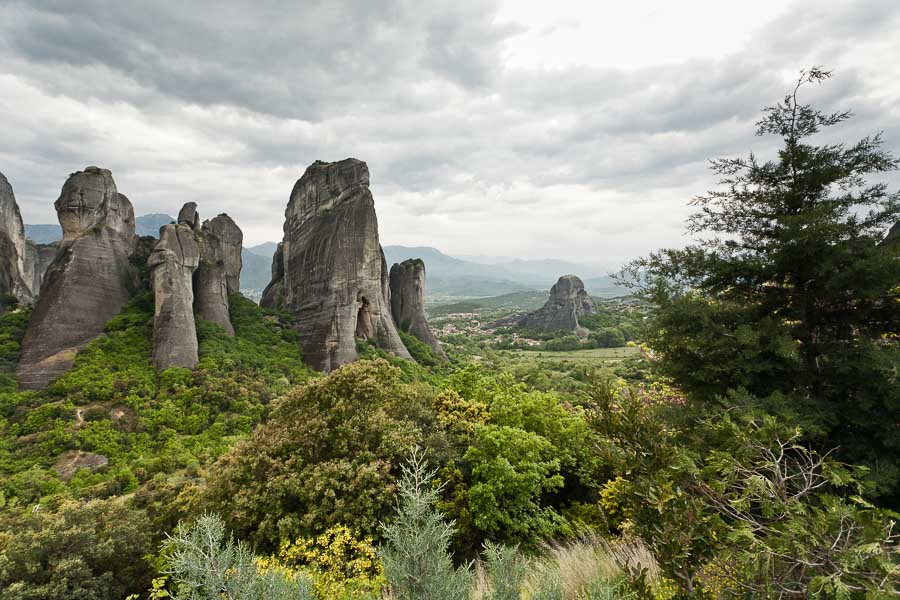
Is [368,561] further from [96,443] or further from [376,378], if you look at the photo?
[96,443]

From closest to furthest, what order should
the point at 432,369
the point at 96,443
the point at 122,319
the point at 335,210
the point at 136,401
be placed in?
the point at 96,443 < the point at 136,401 < the point at 122,319 < the point at 335,210 < the point at 432,369

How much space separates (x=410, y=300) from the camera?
44.4 meters

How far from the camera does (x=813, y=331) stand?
7.61 metres

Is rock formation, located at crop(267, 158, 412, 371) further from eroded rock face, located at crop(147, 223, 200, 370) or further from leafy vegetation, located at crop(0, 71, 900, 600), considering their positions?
leafy vegetation, located at crop(0, 71, 900, 600)

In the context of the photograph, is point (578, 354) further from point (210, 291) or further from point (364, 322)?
point (210, 291)

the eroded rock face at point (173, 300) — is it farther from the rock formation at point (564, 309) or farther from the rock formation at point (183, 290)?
the rock formation at point (564, 309)

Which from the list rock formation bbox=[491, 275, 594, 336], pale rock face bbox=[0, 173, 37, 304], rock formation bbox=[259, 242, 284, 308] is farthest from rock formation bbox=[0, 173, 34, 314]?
rock formation bbox=[491, 275, 594, 336]

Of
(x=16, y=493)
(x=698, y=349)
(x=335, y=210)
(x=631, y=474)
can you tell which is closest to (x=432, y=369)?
(x=335, y=210)

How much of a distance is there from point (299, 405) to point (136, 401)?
13599 mm

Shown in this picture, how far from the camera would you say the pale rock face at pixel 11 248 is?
27.8m

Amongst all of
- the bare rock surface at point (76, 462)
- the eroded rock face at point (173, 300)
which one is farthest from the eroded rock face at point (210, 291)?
the bare rock surface at point (76, 462)

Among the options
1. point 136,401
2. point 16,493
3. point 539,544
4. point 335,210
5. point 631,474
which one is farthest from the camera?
point 335,210

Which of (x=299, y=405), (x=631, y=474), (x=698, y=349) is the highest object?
(x=698, y=349)

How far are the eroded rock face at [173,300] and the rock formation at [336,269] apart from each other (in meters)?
9.03
